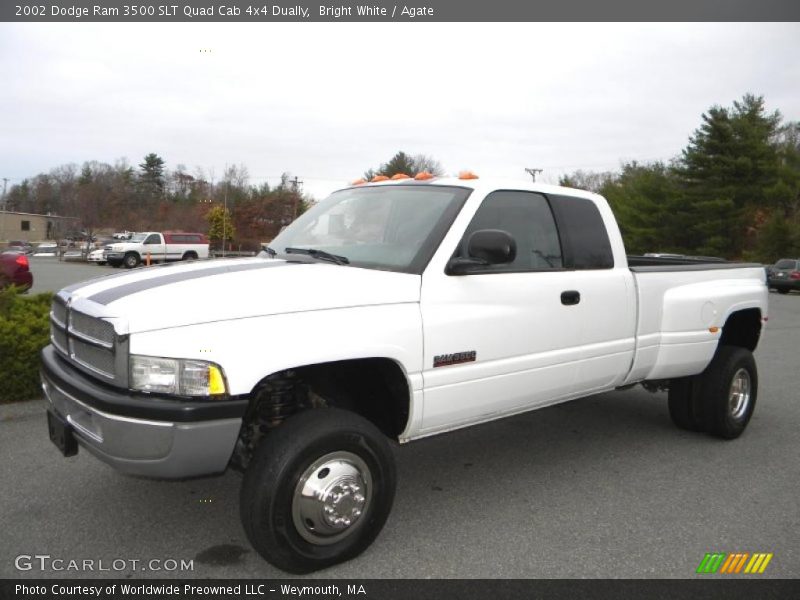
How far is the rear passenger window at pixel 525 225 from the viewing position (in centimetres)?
372

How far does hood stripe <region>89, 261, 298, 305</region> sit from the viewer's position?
2871 millimetres

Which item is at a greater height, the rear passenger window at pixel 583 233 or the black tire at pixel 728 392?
the rear passenger window at pixel 583 233

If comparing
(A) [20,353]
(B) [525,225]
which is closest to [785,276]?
(B) [525,225]

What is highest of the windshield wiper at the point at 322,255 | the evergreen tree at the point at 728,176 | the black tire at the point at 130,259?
the evergreen tree at the point at 728,176

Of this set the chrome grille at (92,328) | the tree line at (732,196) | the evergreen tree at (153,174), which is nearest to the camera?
the chrome grille at (92,328)

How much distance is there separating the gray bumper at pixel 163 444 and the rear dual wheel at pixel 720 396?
3.95 metres

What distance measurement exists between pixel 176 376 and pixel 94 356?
53 cm

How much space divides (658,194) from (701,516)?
145 feet

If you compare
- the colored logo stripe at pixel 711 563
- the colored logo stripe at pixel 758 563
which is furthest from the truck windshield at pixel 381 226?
the colored logo stripe at pixel 758 563

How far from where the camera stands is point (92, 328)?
9.33ft

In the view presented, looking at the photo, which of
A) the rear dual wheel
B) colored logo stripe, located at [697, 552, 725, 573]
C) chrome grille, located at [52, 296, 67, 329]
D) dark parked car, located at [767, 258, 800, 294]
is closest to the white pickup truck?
dark parked car, located at [767, 258, 800, 294]

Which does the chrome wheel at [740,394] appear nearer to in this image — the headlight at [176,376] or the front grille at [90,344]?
the headlight at [176,376]

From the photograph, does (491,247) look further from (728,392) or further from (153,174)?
(153,174)
